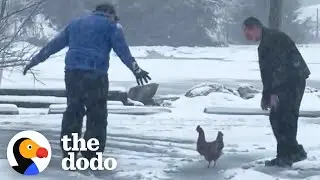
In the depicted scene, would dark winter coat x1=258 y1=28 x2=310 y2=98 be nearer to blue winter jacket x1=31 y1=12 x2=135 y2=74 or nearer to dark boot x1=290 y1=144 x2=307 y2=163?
dark boot x1=290 y1=144 x2=307 y2=163

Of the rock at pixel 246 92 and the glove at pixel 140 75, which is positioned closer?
the glove at pixel 140 75

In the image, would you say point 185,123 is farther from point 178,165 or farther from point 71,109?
point 71,109

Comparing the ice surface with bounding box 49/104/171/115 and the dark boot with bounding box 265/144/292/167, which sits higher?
the dark boot with bounding box 265/144/292/167

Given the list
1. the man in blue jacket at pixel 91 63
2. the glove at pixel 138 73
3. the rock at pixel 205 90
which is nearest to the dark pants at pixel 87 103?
the man in blue jacket at pixel 91 63

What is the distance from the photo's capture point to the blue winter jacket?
6.96 metres

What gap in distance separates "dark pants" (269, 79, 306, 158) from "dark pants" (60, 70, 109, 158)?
184 centimetres

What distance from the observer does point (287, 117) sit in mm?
7695

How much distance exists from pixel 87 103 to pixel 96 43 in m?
0.58

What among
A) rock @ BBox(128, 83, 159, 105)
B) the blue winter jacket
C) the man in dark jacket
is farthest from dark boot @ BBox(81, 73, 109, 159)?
rock @ BBox(128, 83, 159, 105)

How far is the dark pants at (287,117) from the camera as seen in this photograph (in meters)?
7.67

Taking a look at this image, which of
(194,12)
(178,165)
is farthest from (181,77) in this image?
(194,12)

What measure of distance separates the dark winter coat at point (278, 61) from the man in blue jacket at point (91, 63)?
1.35 m

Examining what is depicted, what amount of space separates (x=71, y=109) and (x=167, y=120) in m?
5.57

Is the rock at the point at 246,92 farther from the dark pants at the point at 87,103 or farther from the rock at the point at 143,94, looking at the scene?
the dark pants at the point at 87,103
